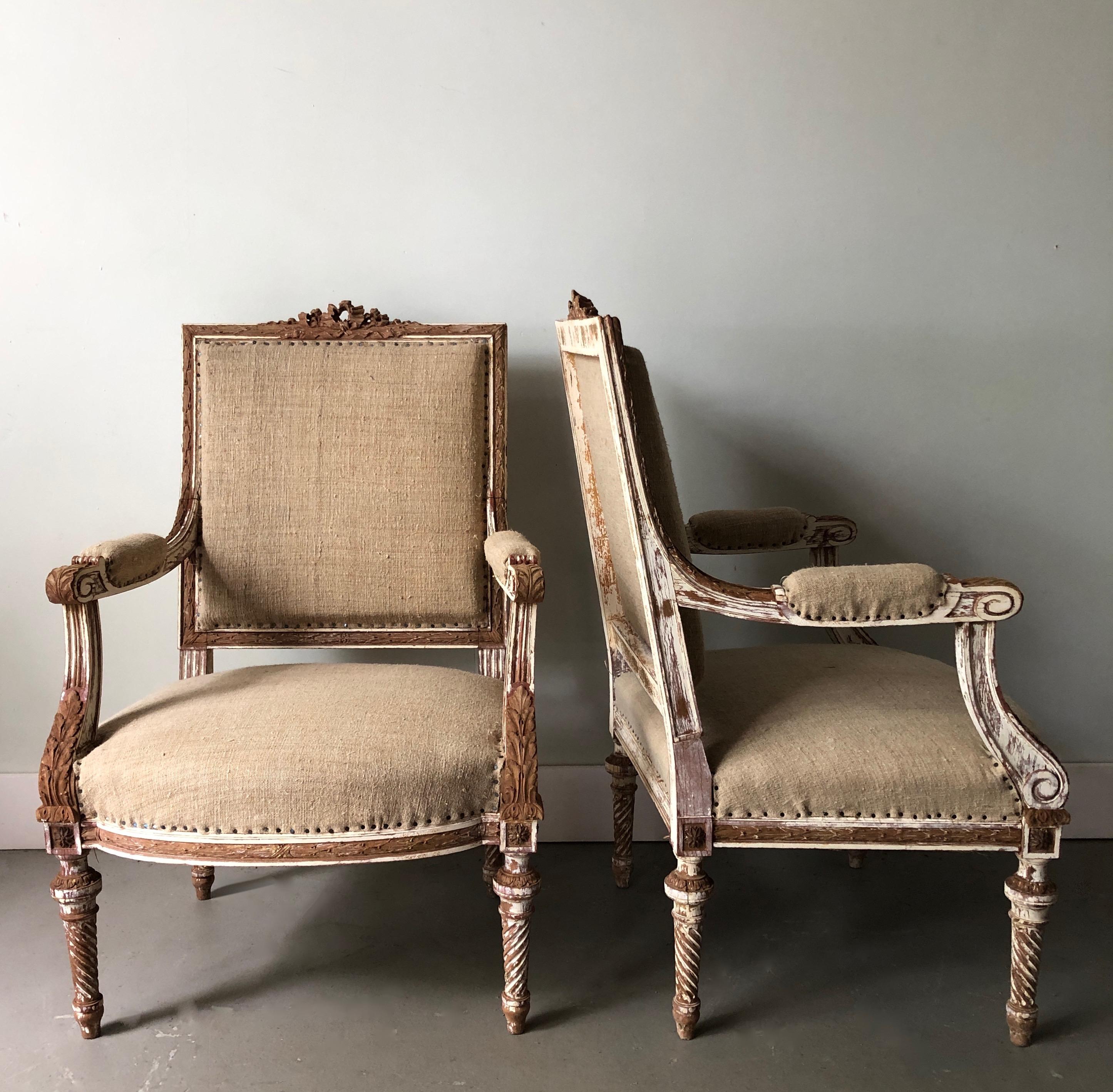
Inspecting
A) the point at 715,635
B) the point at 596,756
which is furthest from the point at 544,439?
the point at 596,756

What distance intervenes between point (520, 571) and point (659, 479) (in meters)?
0.27

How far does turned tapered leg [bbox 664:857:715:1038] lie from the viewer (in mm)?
→ 1546

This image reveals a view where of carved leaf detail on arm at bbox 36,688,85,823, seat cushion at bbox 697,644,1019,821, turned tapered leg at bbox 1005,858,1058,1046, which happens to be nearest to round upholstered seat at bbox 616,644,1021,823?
seat cushion at bbox 697,644,1019,821

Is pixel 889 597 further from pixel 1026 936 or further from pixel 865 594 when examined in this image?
pixel 1026 936

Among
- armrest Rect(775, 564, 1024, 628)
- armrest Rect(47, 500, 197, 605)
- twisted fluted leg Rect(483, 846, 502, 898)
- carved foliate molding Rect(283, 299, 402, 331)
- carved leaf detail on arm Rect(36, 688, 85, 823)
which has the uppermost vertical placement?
carved foliate molding Rect(283, 299, 402, 331)

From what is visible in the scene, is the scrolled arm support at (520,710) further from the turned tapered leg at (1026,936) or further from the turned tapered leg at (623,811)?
the turned tapered leg at (1026,936)

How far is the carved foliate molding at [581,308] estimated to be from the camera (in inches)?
65.5

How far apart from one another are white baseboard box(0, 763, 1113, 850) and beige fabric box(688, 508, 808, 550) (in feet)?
2.23

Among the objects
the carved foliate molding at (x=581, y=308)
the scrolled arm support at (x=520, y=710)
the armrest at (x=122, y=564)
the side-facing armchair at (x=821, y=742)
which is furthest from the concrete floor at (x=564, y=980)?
the carved foliate molding at (x=581, y=308)

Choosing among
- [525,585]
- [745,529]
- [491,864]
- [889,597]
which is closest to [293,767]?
[525,585]

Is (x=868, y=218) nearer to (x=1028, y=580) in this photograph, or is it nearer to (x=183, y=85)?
(x=1028, y=580)

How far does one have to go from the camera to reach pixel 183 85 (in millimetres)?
2141

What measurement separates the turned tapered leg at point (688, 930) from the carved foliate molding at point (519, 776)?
0.80ft

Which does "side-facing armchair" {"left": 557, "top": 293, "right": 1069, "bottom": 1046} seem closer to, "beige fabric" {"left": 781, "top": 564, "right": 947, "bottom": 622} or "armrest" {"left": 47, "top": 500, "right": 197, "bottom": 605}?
"beige fabric" {"left": 781, "top": 564, "right": 947, "bottom": 622}
